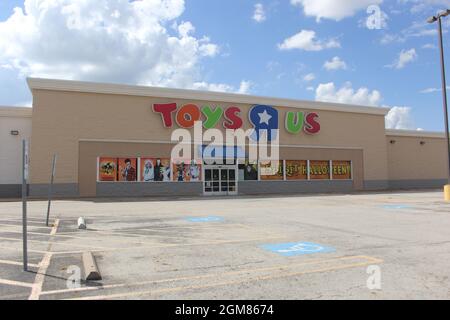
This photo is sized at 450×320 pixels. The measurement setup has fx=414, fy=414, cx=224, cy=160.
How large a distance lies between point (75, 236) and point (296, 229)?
603cm

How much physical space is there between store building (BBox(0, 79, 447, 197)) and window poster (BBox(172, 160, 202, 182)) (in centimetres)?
7

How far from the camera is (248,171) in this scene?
30.6 meters

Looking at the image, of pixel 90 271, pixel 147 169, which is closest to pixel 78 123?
pixel 147 169

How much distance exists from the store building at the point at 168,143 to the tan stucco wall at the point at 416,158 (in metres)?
1.94

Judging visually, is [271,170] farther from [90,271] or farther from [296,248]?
[90,271]

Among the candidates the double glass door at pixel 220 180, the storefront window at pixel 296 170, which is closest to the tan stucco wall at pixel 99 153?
the storefront window at pixel 296 170

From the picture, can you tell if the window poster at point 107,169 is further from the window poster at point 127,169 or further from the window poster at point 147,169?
the window poster at point 147,169

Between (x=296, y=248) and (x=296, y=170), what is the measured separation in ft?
77.9

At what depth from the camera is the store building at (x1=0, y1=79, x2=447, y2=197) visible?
83.0 feet

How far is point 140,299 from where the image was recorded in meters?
5.45

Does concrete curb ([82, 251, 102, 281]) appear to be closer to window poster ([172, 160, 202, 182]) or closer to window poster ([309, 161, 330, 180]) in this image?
window poster ([172, 160, 202, 182])

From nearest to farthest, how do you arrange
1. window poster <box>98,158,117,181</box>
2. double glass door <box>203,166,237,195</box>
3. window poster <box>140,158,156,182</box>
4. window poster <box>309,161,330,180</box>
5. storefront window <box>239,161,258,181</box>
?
1. window poster <box>98,158,117,181</box>
2. window poster <box>140,158,156,182</box>
3. double glass door <box>203,166,237,195</box>
4. storefront window <box>239,161,258,181</box>
5. window poster <box>309,161,330,180</box>

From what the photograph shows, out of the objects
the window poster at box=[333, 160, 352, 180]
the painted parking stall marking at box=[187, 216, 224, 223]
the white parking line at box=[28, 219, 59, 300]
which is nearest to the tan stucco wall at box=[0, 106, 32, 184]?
the painted parking stall marking at box=[187, 216, 224, 223]
